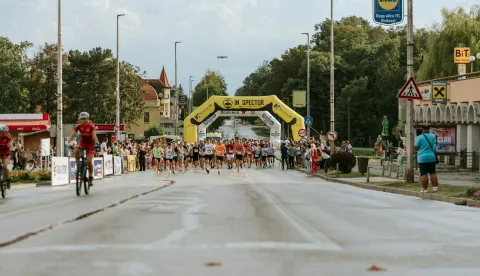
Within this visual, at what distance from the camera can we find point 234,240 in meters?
9.84

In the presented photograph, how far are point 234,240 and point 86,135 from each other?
1017cm

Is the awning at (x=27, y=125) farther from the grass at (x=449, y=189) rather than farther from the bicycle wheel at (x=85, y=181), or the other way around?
the bicycle wheel at (x=85, y=181)

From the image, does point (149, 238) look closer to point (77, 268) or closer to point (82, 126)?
point (77, 268)

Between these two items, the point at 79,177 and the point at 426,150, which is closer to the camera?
the point at 79,177

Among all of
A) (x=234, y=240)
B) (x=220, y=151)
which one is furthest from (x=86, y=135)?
(x=220, y=151)

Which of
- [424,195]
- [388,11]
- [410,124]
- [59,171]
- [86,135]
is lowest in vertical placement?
[424,195]

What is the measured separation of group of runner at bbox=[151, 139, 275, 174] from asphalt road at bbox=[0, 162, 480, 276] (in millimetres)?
29389

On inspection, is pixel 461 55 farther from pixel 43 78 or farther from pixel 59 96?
pixel 43 78

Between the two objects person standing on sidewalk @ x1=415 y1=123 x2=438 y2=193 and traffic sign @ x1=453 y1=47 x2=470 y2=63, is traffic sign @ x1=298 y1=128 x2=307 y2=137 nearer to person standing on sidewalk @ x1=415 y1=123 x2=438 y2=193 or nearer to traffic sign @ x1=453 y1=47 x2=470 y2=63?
traffic sign @ x1=453 y1=47 x2=470 y2=63

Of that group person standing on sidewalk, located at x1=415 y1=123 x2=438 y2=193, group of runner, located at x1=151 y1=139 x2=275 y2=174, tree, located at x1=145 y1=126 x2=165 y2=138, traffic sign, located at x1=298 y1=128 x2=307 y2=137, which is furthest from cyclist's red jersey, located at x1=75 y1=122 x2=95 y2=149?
tree, located at x1=145 y1=126 x2=165 y2=138

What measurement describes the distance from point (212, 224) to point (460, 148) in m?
38.2

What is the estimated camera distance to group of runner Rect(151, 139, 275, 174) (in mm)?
46969

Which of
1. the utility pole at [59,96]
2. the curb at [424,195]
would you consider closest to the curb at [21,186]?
the utility pole at [59,96]

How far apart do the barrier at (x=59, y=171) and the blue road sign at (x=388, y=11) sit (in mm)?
12546
